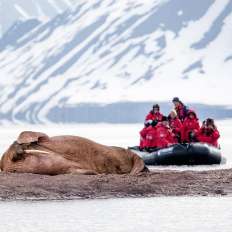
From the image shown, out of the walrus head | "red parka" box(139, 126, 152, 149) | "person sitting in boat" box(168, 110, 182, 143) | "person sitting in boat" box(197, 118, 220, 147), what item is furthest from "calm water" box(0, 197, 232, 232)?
"person sitting in boat" box(197, 118, 220, 147)

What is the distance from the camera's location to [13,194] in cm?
1895

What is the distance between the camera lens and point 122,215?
17.1 m

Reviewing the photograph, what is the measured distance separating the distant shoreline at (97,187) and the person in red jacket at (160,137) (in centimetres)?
1919

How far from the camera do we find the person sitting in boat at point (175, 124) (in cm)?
3725

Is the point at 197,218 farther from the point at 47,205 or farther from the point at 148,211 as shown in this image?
the point at 47,205

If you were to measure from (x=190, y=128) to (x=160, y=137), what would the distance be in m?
1.25

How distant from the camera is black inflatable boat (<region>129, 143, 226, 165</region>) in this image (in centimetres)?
3928

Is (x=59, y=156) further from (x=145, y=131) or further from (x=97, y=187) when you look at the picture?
(x=145, y=131)

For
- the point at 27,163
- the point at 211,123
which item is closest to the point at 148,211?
the point at 27,163

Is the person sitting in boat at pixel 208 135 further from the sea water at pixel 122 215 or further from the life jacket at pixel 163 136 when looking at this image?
the sea water at pixel 122 215

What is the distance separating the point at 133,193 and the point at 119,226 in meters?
4.00

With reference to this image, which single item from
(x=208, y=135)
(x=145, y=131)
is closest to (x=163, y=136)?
(x=145, y=131)

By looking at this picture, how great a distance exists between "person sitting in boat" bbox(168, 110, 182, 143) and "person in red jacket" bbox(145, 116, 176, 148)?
0.20 meters

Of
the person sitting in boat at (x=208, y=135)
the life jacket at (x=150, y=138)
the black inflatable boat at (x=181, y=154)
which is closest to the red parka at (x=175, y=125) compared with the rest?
the black inflatable boat at (x=181, y=154)
